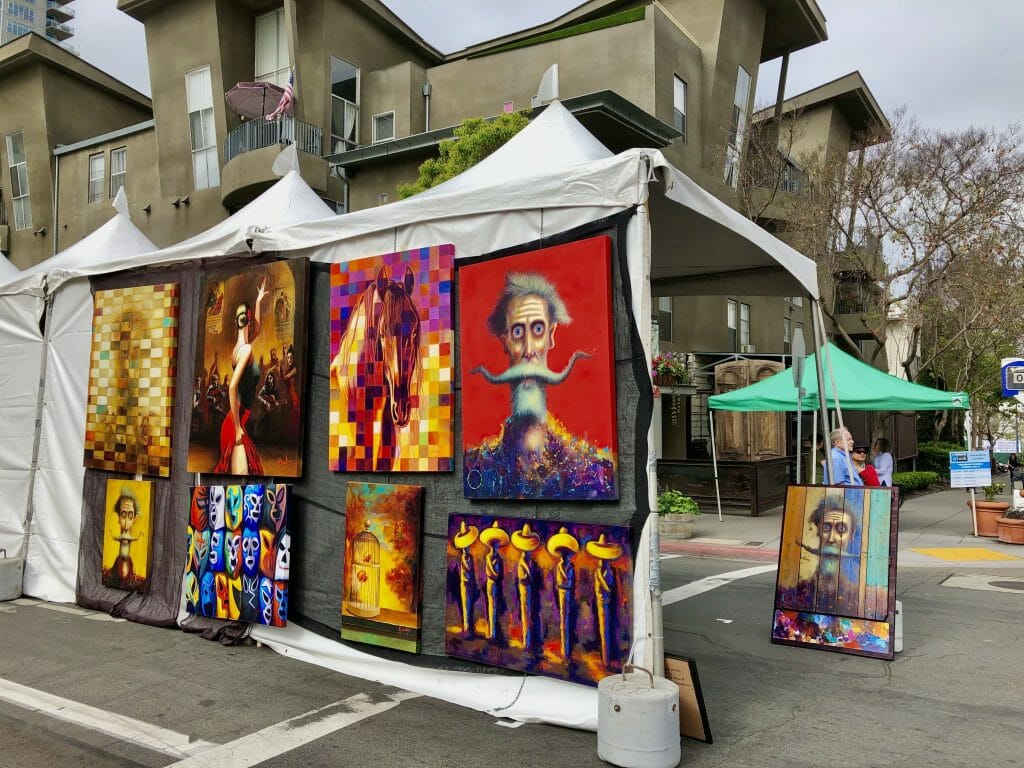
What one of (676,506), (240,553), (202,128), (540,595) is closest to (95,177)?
(202,128)

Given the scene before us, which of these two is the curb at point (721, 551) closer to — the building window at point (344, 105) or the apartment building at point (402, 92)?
the apartment building at point (402, 92)

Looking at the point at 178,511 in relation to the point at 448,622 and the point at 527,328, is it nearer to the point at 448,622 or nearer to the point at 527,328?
the point at 448,622

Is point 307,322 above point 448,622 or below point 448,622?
above

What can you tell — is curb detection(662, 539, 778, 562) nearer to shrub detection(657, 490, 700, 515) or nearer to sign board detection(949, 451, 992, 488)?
shrub detection(657, 490, 700, 515)

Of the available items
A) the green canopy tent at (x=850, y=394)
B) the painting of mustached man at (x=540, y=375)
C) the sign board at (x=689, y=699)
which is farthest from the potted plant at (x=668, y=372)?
the sign board at (x=689, y=699)

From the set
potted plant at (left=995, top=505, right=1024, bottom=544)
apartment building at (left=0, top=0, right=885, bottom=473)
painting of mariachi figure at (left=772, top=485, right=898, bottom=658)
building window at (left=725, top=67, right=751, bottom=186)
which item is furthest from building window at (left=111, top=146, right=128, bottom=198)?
painting of mariachi figure at (left=772, top=485, right=898, bottom=658)

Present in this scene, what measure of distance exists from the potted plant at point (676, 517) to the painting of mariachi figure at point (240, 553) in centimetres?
838

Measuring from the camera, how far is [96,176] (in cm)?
2842

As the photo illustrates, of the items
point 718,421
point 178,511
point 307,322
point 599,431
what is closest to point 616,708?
point 599,431

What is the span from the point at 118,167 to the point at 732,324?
21026 millimetres

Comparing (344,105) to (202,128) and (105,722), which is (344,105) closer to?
(202,128)

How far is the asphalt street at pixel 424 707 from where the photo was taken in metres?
4.63

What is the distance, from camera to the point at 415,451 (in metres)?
5.96

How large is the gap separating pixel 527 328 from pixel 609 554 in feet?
5.04
